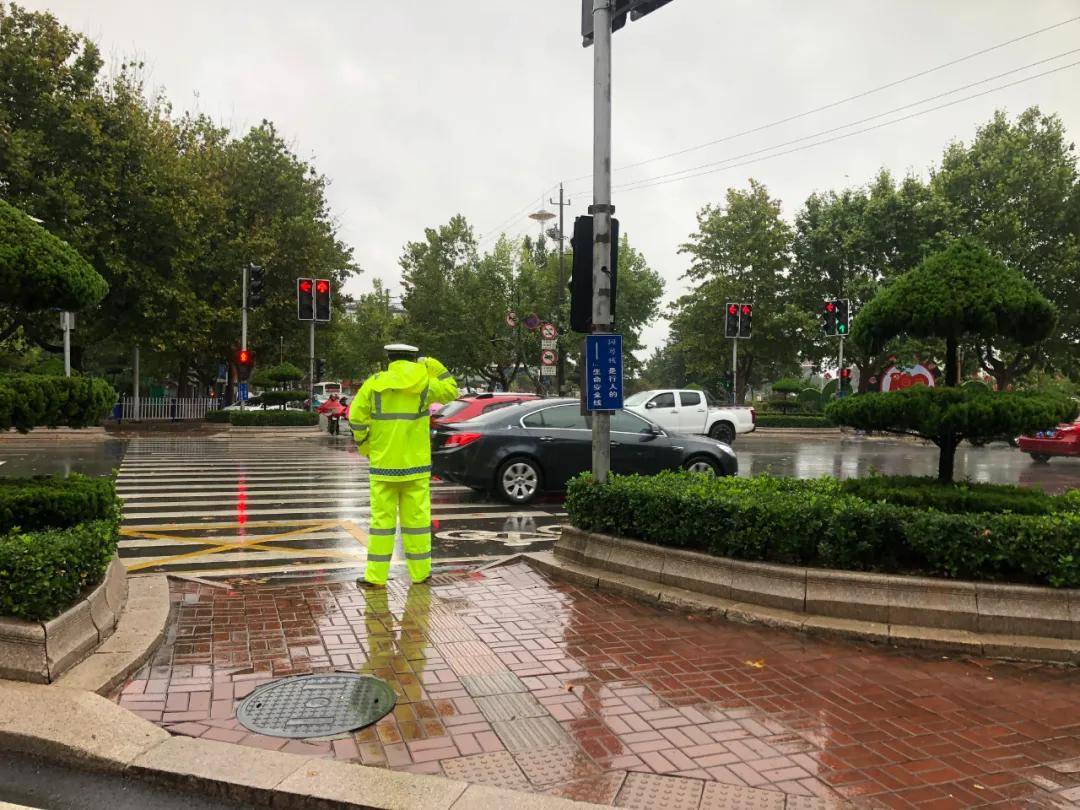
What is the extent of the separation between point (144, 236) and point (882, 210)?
2751 cm

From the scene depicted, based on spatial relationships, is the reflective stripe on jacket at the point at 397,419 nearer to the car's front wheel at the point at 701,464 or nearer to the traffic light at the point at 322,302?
the car's front wheel at the point at 701,464

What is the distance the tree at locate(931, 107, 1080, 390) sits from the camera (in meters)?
31.3

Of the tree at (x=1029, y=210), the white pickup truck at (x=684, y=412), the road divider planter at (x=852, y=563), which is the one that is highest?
the tree at (x=1029, y=210)

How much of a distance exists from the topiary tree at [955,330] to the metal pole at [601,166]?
76.8 inches

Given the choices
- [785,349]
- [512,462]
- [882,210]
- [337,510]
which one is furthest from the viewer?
[785,349]

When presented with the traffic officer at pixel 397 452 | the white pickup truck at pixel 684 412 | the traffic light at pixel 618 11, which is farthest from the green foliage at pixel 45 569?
the white pickup truck at pixel 684 412

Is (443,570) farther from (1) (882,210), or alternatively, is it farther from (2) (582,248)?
(1) (882,210)

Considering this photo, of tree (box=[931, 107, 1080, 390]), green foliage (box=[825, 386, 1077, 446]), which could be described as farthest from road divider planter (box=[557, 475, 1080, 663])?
tree (box=[931, 107, 1080, 390])

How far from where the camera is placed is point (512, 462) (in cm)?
1105

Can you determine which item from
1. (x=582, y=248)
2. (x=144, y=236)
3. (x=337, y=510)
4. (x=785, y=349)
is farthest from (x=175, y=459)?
(x=785, y=349)

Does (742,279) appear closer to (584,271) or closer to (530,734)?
(584,271)

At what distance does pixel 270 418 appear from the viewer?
2692 cm

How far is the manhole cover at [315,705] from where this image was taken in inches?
146

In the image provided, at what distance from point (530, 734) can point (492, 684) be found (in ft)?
2.01
